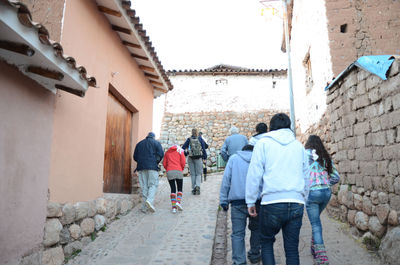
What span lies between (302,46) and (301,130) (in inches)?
104

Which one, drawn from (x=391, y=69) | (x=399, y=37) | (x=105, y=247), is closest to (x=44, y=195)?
(x=105, y=247)

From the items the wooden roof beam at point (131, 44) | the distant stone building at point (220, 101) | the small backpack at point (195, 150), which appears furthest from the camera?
the distant stone building at point (220, 101)

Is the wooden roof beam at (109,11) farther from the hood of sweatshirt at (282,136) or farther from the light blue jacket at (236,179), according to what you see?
the hood of sweatshirt at (282,136)

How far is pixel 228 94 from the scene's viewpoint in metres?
16.7

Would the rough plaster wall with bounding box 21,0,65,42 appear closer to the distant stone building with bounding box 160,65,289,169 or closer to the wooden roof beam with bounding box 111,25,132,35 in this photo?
the wooden roof beam with bounding box 111,25,132,35

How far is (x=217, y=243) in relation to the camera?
4.73 meters

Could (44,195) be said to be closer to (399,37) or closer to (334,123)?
(334,123)

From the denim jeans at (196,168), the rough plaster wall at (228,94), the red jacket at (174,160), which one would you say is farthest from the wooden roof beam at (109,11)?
the rough plaster wall at (228,94)

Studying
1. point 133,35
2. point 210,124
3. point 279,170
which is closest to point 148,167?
point 133,35

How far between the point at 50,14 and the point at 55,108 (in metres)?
1.33

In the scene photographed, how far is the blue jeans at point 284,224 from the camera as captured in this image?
8.60 feet

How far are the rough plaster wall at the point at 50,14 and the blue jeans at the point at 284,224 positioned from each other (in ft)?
11.3

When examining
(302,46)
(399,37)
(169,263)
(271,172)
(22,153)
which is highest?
(302,46)

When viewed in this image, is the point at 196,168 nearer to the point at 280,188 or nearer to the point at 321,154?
the point at 321,154
